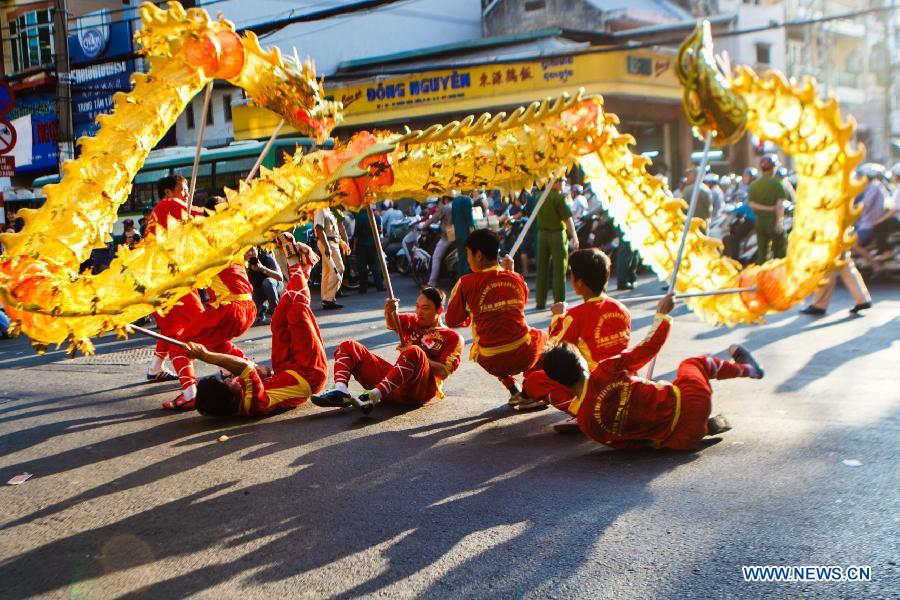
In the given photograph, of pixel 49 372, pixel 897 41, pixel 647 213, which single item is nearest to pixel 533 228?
pixel 49 372

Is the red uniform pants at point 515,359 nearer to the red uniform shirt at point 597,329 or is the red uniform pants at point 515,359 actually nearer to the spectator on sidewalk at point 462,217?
the red uniform shirt at point 597,329

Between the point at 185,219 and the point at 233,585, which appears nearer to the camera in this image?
the point at 233,585

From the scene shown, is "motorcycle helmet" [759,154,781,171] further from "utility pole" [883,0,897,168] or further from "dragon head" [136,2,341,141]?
"utility pole" [883,0,897,168]

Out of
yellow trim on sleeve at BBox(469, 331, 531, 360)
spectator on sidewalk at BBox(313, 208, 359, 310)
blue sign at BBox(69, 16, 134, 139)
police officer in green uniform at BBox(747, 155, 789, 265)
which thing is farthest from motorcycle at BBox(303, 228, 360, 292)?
blue sign at BBox(69, 16, 134, 139)

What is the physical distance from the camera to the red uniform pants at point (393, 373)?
5.99 m

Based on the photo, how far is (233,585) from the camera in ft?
11.1

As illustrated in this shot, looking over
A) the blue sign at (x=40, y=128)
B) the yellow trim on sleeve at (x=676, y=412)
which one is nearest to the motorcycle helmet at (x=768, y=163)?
the yellow trim on sleeve at (x=676, y=412)

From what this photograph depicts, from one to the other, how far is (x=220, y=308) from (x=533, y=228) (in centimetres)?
899

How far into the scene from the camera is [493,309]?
5.90m

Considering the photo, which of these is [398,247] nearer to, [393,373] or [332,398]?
[393,373]

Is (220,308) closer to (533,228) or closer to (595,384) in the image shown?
(595,384)

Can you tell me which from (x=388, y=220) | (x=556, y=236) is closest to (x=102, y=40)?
(x=388, y=220)

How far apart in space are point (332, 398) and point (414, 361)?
0.66 m

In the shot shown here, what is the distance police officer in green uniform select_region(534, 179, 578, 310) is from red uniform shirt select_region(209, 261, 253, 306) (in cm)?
451
